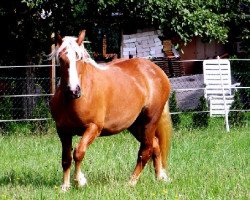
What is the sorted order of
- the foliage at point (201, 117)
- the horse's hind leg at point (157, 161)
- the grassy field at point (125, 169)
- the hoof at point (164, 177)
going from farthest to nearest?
the foliage at point (201, 117)
the horse's hind leg at point (157, 161)
the hoof at point (164, 177)
the grassy field at point (125, 169)

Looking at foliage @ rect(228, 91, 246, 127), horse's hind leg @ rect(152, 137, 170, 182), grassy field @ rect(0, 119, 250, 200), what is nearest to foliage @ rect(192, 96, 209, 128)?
foliage @ rect(228, 91, 246, 127)

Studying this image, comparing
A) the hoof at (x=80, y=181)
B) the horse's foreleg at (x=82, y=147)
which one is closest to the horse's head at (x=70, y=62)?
the horse's foreleg at (x=82, y=147)

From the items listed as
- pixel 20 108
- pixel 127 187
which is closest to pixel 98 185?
pixel 127 187

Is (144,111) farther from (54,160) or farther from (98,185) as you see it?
(54,160)

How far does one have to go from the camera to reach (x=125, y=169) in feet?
29.0

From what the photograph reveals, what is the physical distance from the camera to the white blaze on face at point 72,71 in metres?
6.98

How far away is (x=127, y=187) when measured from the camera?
23.6 ft

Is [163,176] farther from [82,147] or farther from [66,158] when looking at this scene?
[82,147]

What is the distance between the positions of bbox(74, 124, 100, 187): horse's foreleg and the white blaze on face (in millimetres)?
557

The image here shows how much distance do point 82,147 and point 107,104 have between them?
68 cm

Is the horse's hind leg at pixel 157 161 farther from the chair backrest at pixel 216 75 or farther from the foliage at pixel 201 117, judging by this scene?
the chair backrest at pixel 216 75

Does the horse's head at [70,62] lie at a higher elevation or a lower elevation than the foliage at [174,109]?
higher

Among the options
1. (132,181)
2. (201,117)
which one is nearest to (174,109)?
(201,117)

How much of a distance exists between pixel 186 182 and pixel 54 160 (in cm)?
278
